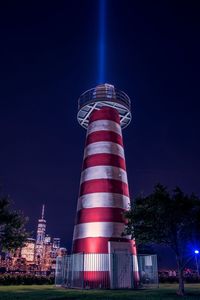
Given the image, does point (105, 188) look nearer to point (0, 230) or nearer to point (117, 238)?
point (117, 238)

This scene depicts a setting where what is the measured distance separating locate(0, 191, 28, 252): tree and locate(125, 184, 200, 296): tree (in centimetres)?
793

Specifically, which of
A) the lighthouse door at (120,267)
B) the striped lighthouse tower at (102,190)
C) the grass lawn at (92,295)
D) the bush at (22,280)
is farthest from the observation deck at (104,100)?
the bush at (22,280)

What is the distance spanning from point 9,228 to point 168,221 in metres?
11.1

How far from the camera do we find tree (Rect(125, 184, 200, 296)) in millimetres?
20828

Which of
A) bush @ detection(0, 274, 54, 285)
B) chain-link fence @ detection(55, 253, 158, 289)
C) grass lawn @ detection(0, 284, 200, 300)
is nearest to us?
grass lawn @ detection(0, 284, 200, 300)

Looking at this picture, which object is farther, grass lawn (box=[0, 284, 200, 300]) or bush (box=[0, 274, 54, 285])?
bush (box=[0, 274, 54, 285])

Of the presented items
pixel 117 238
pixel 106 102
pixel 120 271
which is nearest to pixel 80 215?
pixel 117 238

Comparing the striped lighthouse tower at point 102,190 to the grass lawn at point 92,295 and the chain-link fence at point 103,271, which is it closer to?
the chain-link fence at point 103,271

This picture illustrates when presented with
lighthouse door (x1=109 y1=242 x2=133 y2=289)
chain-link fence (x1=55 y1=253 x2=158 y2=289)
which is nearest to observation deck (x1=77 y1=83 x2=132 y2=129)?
lighthouse door (x1=109 y1=242 x2=133 y2=289)

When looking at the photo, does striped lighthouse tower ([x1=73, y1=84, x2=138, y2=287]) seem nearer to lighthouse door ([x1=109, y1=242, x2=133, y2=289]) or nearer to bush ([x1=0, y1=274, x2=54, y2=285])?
lighthouse door ([x1=109, y1=242, x2=133, y2=289])

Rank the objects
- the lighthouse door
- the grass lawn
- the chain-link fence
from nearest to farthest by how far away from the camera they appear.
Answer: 1. the grass lawn
2. the chain-link fence
3. the lighthouse door

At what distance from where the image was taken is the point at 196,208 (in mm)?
21375

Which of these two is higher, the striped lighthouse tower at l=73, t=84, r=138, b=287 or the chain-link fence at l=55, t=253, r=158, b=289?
the striped lighthouse tower at l=73, t=84, r=138, b=287

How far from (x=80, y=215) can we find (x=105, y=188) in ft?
9.86
